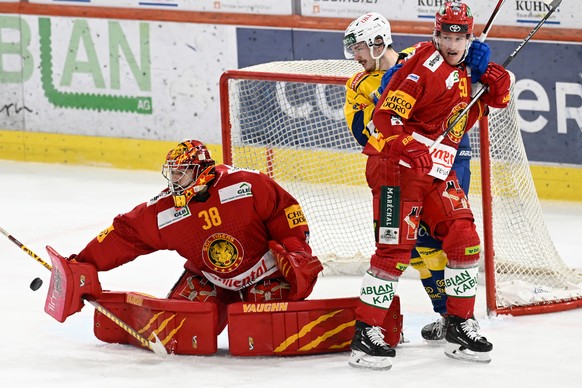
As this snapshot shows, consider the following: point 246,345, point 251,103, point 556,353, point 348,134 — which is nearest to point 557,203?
point 348,134

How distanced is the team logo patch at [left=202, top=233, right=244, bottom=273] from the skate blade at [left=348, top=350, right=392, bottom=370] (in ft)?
1.92

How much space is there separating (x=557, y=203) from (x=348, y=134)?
1.45 m

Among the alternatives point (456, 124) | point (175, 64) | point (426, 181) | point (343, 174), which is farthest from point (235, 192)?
point (175, 64)

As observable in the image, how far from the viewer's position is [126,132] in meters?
9.09

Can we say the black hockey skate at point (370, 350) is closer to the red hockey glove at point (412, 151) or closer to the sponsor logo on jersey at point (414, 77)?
the red hockey glove at point (412, 151)

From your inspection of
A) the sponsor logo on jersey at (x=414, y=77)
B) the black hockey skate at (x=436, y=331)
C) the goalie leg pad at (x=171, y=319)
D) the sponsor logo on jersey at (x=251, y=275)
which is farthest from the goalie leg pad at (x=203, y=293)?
the sponsor logo on jersey at (x=414, y=77)

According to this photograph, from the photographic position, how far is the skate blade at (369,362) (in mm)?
4992

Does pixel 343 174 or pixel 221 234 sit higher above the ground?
pixel 343 174

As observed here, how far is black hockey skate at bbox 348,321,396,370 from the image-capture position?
4988 mm

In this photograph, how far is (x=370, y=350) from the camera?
4.99m

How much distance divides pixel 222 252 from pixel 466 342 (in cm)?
94

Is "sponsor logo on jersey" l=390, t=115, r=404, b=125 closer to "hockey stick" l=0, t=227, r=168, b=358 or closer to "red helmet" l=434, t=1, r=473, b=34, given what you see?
"red helmet" l=434, t=1, r=473, b=34

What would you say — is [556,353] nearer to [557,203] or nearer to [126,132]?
[557,203]

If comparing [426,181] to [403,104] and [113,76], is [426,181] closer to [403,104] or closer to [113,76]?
[403,104]
